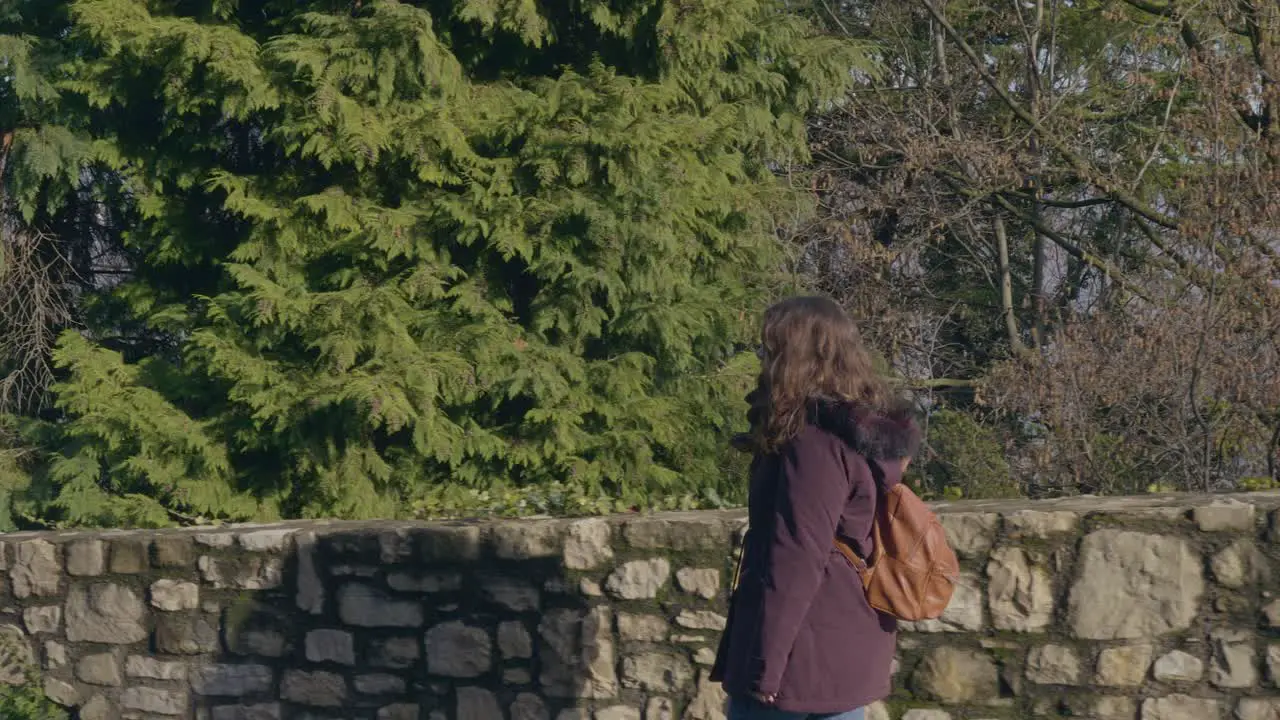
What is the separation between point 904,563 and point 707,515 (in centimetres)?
166

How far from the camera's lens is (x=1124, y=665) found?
3.67 metres

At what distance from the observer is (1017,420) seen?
32.8 feet

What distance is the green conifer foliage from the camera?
7.94 meters

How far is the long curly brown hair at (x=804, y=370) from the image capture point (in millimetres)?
2654

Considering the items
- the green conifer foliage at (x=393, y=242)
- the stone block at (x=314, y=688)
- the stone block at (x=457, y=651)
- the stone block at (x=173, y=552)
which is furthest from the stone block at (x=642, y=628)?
the green conifer foliage at (x=393, y=242)

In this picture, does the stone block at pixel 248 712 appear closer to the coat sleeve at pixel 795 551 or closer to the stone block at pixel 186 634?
the stone block at pixel 186 634

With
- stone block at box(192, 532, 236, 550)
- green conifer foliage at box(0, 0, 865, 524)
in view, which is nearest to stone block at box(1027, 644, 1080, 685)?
stone block at box(192, 532, 236, 550)

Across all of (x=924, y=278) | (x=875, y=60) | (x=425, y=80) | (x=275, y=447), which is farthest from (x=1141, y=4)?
(x=275, y=447)

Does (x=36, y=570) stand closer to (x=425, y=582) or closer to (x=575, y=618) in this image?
(x=425, y=582)

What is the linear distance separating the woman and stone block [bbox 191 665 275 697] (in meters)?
2.46

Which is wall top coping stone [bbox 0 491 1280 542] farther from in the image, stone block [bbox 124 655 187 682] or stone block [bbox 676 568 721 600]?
stone block [bbox 124 655 187 682]

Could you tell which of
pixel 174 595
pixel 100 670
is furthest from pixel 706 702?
pixel 100 670

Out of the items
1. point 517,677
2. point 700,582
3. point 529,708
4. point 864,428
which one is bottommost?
point 529,708

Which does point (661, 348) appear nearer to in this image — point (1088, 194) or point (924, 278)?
point (924, 278)
